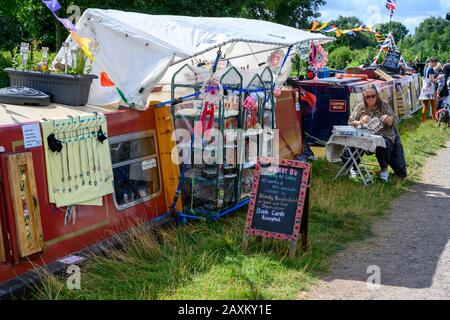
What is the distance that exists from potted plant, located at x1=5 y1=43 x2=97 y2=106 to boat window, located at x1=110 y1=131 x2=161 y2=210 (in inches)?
22.2

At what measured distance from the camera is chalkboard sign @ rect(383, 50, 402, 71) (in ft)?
51.1

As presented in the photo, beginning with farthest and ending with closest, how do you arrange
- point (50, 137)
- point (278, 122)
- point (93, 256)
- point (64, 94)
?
point (278, 122) < point (64, 94) < point (93, 256) < point (50, 137)

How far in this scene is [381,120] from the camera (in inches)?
325

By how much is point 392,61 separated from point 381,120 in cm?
802

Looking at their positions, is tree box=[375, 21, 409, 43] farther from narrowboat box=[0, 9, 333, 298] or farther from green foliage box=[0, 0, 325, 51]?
A: narrowboat box=[0, 9, 333, 298]

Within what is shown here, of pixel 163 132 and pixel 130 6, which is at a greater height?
pixel 130 6

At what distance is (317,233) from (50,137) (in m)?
2.99

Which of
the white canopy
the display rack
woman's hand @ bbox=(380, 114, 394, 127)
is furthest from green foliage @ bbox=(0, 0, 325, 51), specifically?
the display rack

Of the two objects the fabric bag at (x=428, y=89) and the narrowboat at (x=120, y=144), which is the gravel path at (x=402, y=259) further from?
the fabric bag at (x=428, y=89)

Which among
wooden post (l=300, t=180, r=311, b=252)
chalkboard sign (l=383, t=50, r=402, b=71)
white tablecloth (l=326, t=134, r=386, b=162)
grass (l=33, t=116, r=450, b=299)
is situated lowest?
grass (l=33, t=116, r=450, b=299)

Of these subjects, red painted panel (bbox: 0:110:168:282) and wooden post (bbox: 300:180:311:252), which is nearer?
red painted panel (bbox: 0:110:168:282)
